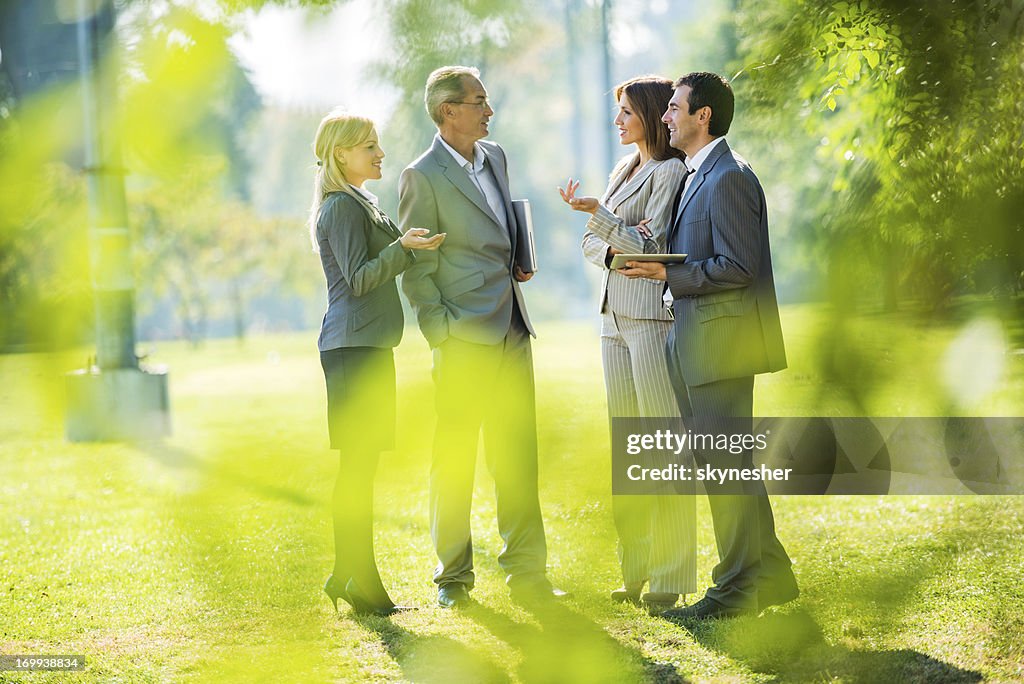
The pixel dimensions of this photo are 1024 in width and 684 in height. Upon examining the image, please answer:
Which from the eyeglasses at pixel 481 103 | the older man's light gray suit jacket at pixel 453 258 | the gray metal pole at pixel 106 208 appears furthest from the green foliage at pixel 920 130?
the gray metal pole at pixel 106 208

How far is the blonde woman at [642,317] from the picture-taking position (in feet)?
12.2

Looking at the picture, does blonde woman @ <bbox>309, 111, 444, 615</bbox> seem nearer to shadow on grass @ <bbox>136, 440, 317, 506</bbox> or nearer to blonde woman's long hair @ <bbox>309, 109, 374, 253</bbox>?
blonde woman's long hair @ <bbox>309, 109, 374, 253</bbox>

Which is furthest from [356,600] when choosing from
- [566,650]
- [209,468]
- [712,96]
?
[209,468]

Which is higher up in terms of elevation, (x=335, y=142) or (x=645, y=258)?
(x=335, y=142)

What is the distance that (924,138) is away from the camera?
513 centimetres

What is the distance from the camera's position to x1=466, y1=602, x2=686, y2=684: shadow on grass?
3.30 m

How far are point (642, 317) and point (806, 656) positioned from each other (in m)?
1.14

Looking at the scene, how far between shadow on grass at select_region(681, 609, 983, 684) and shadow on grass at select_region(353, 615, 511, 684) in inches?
25.8

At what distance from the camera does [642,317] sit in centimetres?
380

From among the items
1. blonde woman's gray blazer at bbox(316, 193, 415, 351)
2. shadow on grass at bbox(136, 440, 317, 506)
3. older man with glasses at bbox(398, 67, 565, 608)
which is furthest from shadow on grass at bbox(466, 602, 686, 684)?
shadow on grass at bbox(136, 440, 317, 506)

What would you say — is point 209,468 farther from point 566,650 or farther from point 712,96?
point 712,96

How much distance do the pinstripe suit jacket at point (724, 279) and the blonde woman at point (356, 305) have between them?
2.58 feet

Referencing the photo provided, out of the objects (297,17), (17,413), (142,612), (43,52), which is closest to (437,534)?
(142,612)

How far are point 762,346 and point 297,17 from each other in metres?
4.37
